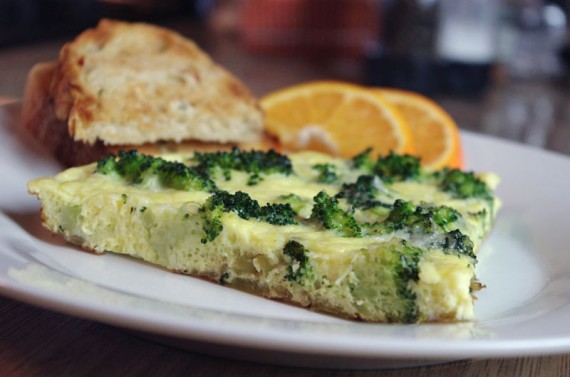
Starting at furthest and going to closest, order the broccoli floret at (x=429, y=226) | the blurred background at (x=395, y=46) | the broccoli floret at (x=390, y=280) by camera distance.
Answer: the blurred background at (x=395, y=46) → the broccoli floret at (x=429, y=226) → the broccoli floret at (x=390, y=280)

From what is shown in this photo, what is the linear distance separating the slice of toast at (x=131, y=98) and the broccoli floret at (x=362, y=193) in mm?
850

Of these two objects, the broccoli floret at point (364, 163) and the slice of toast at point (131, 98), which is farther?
the slice of toast at point (131, 98)

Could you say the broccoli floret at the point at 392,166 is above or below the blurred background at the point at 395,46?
above

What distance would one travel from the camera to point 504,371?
68.7 inches

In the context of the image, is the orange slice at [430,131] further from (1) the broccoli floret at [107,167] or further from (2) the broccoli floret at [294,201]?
(1) the broccoli floret at [107,167]

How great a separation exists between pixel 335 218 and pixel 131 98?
4.11 ft

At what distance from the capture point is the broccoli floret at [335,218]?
1889 millimetres

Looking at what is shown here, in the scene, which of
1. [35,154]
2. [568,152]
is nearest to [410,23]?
[568,152]

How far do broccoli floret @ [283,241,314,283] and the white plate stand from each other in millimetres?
81

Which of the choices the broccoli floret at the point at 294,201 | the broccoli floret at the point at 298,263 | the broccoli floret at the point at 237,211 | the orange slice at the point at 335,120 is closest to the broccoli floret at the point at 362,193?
the broccoli floret at the point at 294,201

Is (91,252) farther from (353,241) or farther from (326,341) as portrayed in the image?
(326,341)

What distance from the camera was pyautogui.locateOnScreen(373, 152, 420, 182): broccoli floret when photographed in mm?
2521

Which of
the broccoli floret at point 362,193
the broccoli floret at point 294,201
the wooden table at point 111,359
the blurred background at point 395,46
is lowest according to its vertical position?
the blurred background at point 395,46

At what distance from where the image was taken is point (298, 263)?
5.88 ft
